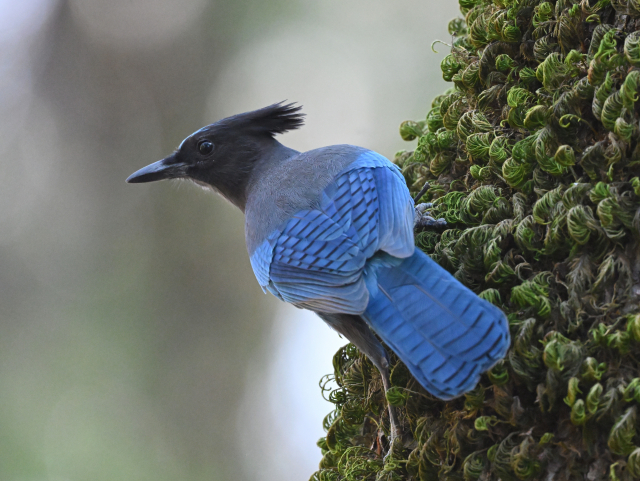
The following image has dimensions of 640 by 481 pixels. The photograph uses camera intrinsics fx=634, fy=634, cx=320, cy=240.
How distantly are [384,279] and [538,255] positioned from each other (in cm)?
46

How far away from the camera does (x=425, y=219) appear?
1993 millimetres

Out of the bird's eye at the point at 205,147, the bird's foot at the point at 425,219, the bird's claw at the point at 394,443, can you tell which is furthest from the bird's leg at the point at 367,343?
the bird's eye at the point at 205,147

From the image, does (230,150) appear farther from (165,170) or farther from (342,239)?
(342,239)

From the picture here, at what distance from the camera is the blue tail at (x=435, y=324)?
56.2 inches

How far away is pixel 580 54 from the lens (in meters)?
1.61

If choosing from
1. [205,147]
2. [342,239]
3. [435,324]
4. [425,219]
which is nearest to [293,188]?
[342,239]

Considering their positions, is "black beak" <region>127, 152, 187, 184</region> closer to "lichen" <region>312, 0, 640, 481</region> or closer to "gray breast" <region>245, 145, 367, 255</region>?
"gray breast" <region>245, 145, 367, 255</region>

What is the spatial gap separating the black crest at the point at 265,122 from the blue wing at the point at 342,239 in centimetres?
74

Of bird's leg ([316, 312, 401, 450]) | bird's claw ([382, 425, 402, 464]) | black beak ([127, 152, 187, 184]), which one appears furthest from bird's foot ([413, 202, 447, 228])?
black beak ([127, 152, 187, 184])

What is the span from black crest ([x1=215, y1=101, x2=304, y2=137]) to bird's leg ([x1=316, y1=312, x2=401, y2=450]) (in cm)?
115

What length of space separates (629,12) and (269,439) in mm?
4616

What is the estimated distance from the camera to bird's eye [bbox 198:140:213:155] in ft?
9.92

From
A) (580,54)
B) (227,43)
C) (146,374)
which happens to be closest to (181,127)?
(227,43)

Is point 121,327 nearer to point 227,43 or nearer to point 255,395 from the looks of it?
point 255,395
